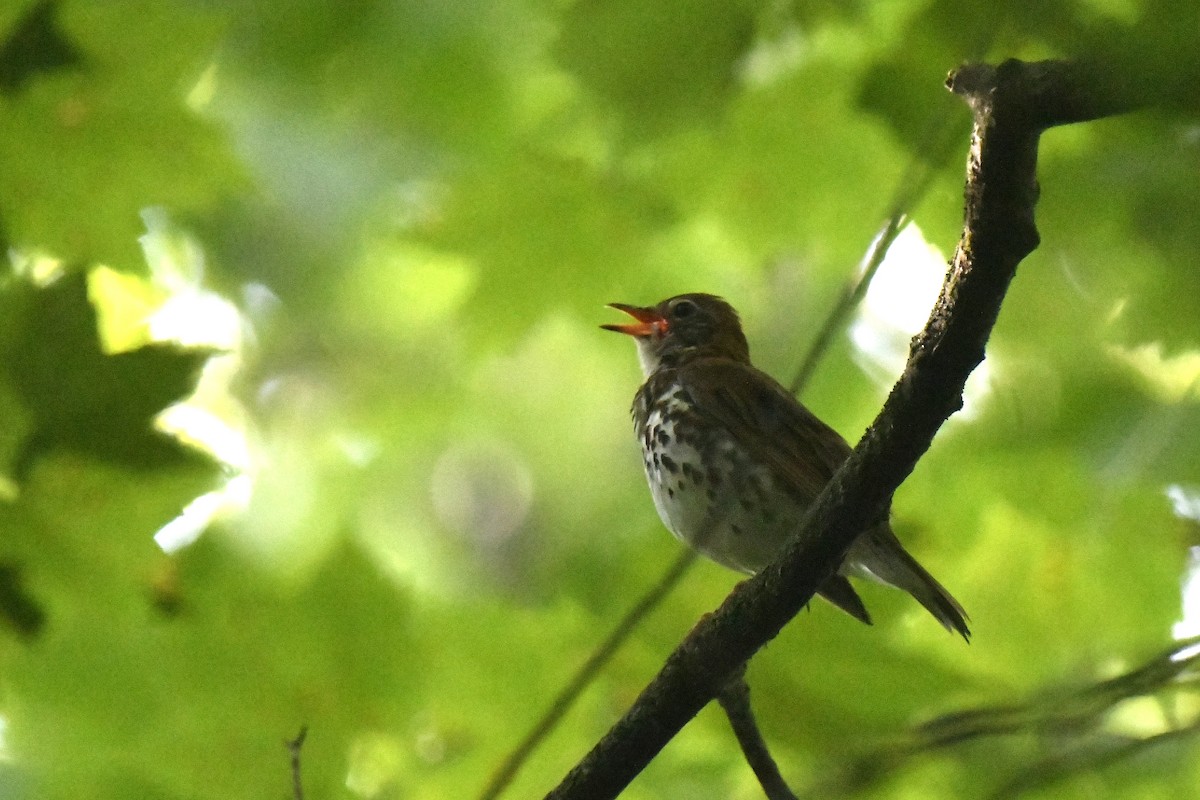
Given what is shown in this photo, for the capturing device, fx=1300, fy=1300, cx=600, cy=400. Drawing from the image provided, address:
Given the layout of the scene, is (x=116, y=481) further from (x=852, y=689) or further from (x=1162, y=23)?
(x=1162, y=23)

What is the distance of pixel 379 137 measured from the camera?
3607mm

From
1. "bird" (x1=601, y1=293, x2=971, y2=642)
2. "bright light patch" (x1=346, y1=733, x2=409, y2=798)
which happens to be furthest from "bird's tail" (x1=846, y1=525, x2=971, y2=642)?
"bright light patch" (x1=346, y1=733, x2=409, y2=798)

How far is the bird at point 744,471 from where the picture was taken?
9.48 feet

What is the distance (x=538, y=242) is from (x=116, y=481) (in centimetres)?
131

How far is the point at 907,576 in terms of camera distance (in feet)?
9.43

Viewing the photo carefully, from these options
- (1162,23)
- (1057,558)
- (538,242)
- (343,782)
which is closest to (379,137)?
(538,242)

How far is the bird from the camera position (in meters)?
2.89

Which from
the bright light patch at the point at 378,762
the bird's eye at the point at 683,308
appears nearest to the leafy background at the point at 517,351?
the bright light patch at the point at 378,762

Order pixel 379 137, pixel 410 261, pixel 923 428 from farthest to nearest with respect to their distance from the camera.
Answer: pixel 410 261 < pixel 379 137 < pixel 923 428

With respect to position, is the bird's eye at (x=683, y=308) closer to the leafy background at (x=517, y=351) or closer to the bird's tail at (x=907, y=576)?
the leafy background at (x=517, y=351)

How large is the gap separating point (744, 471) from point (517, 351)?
2.33ft

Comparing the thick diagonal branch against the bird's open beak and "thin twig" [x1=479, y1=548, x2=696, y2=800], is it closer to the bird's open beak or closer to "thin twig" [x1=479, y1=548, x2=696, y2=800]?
"thin twig" [x1=479, y1=548, x2=696, y2=800]

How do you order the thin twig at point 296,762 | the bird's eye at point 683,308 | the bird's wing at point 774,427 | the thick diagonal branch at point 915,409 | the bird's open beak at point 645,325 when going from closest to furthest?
the thick diagonal branch at point 915,409 → the thin twig at point 296,762 → the bird's wing at point 774,427 → the bird's open beak at point 645,325 → the bird's eye at point 683,308

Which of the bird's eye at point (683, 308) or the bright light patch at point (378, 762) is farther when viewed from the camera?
the bird's eye at point (683, 308)
